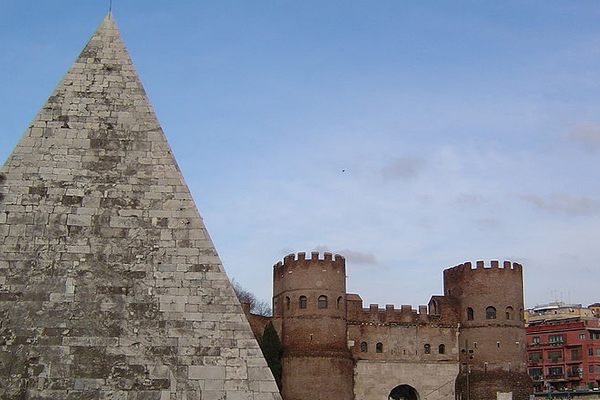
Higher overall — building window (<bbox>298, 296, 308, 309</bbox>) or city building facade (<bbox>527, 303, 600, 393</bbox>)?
building window (<bbox>298, 296, 308, 309</bbox>)

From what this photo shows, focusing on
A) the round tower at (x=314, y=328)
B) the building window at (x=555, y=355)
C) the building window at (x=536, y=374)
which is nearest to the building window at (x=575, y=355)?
the building window at (x=555, y=355)

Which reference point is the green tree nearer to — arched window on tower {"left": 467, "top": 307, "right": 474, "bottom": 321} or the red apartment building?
arched window on tower {"left": 467, "top": 307, "right": 474, "bottom": 321}

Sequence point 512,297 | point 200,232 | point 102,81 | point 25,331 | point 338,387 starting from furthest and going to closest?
point 512,297
point 338,387
point 102,81
point 200,232
point 25,331

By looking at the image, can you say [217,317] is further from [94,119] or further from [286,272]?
[286,272]

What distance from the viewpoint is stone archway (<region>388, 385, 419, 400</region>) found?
53.4 metres

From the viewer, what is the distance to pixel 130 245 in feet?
40.8

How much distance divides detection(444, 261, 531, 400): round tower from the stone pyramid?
4247cm

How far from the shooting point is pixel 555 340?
260ft

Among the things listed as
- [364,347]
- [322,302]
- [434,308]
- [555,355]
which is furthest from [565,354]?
[322,302]

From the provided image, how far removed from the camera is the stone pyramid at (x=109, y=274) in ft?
38.3

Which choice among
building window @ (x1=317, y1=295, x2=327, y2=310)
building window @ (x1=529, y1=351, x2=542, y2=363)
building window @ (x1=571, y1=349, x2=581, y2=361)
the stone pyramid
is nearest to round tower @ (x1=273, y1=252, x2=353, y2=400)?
building window @ (x1=317, y1=295, x2=327, y2=310)

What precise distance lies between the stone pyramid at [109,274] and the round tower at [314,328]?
38.1 metres

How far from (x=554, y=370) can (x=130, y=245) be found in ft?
238

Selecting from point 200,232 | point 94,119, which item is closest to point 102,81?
point 94,119
